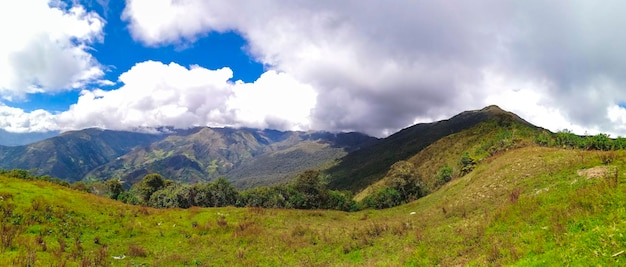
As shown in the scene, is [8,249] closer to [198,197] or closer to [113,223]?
[113,223]

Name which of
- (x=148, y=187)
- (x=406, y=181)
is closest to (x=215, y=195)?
(x=148, y=187)

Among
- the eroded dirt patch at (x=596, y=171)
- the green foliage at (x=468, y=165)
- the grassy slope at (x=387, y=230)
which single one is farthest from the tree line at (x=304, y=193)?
the eroded dirt patch at (x=596, y=171)

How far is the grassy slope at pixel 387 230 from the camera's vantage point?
12922mm

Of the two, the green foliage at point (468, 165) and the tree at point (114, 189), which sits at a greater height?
the green foliage at point (468, 165)

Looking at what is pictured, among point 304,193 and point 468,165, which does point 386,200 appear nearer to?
point 304,193

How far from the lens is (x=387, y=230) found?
2778 cm

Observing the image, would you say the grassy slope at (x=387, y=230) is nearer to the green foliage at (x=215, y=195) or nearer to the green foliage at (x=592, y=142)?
the green foliage at (x=592, y=142)

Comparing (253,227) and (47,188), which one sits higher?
(47,188)

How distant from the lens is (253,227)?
115 ft

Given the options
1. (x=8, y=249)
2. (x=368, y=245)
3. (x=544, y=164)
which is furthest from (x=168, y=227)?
(x=544, y=164)

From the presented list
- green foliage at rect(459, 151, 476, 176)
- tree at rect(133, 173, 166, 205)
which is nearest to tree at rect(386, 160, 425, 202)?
green foliage at rect(459, 151, 476, 176)

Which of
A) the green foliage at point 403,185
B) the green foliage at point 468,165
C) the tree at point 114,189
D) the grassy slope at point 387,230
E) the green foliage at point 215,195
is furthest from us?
the tree at point 114,189

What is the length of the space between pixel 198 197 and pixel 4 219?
95.6 m

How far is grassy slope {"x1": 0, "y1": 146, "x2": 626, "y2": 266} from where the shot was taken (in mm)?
12922
